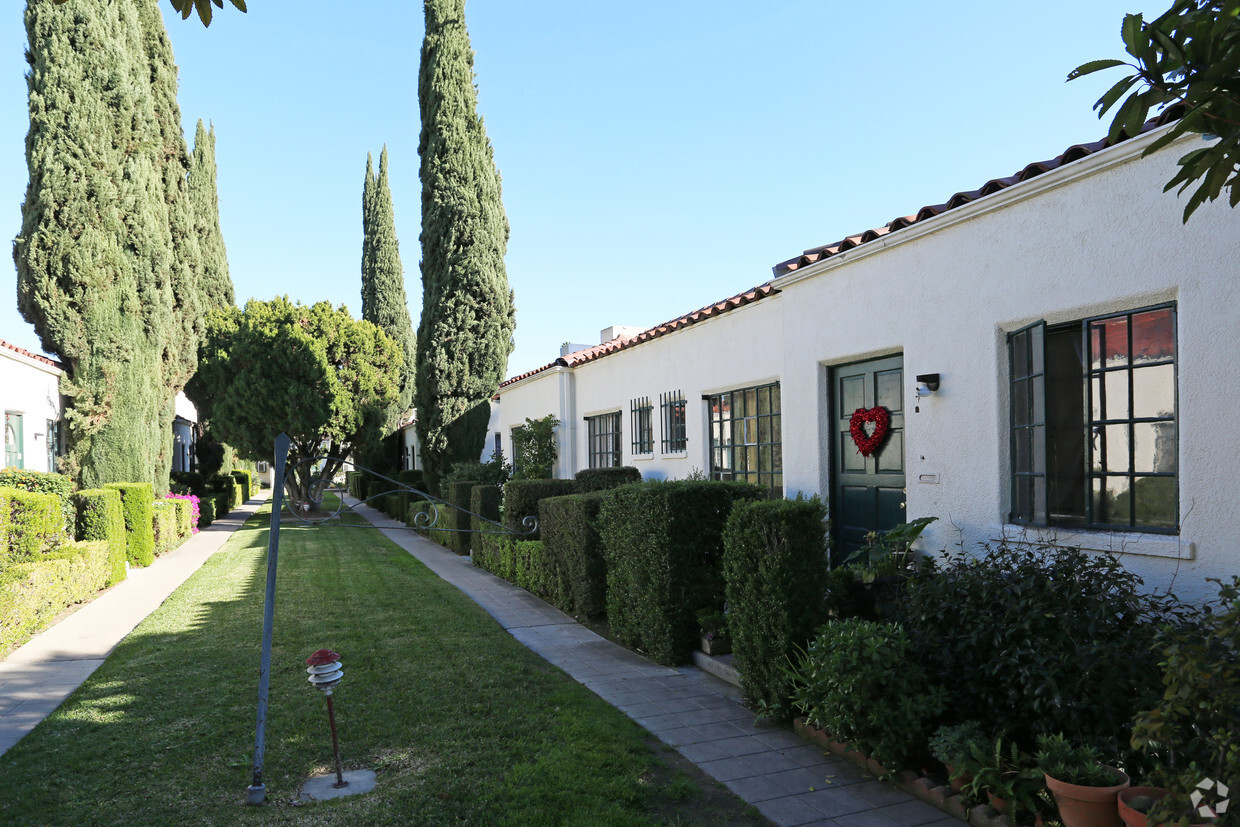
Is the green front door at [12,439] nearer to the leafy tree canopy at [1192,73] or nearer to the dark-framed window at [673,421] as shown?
the dark-framed window at [673,421]

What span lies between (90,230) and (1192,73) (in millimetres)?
18027

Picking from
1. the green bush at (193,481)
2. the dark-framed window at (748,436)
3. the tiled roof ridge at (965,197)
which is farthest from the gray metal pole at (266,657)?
the green bush at (193,481)

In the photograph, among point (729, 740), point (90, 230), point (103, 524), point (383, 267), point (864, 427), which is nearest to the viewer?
point (729, 740)

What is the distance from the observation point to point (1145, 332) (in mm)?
4500

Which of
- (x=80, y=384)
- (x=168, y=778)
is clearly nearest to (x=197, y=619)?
(x=168, y=778)

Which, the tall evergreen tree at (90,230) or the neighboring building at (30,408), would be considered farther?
the tall evergreen tree at (90,230)

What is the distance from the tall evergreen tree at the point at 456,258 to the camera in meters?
18.8

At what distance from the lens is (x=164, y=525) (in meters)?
A: 15.6

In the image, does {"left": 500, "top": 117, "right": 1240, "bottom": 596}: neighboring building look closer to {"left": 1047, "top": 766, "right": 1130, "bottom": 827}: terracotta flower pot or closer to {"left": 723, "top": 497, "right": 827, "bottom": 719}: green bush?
{"left": 723, "top": 497, "right": 827, "bottom": 719}: green bush

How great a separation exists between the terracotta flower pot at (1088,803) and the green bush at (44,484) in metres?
13.2

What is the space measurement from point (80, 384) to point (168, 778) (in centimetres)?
1418

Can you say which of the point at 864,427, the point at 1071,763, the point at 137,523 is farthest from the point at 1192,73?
the point at 137,523

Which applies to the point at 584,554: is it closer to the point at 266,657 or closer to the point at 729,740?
the point at 729,740

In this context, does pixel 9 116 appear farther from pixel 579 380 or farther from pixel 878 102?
pixel 878 102
